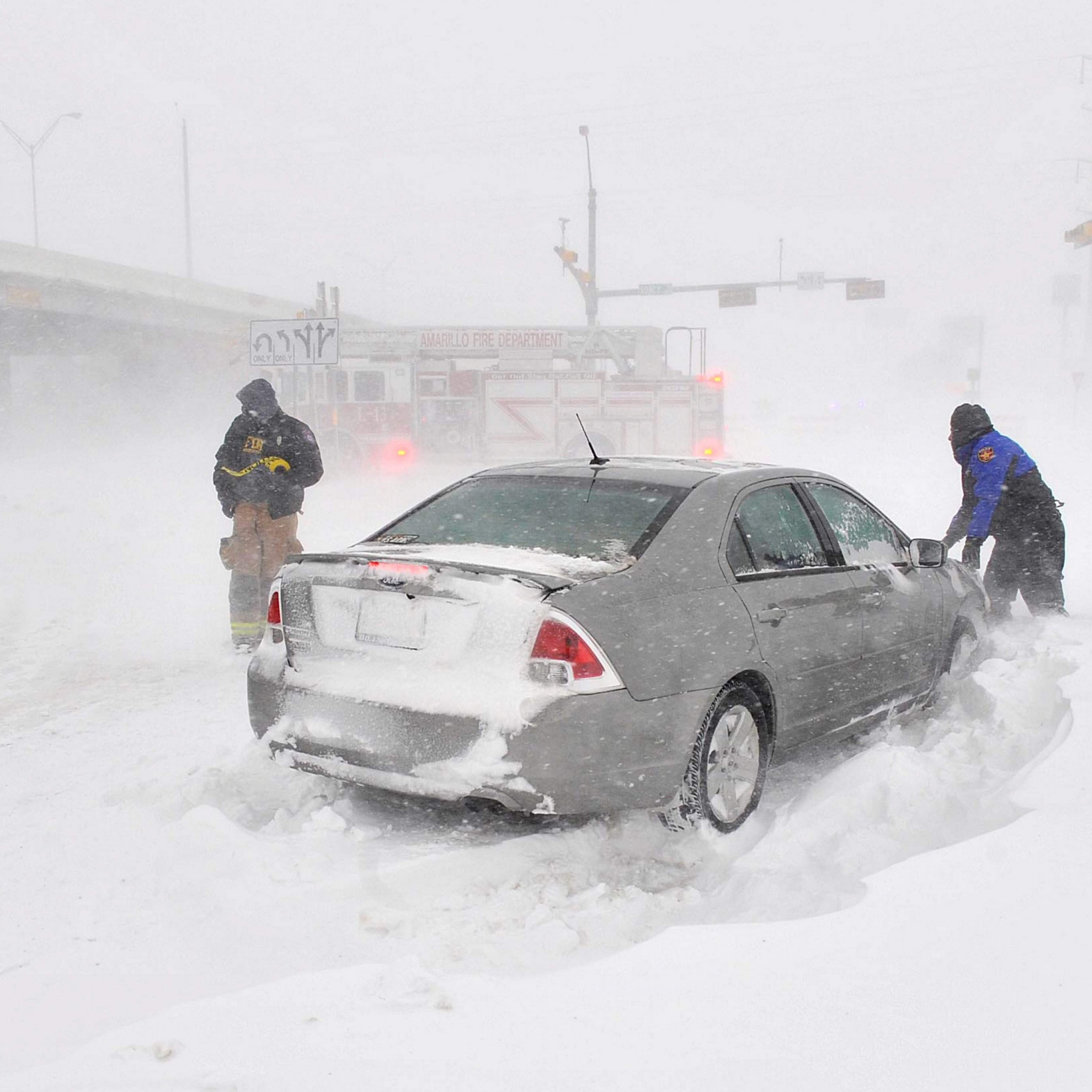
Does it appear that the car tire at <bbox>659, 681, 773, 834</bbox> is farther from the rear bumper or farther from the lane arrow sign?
the lane arrow sign

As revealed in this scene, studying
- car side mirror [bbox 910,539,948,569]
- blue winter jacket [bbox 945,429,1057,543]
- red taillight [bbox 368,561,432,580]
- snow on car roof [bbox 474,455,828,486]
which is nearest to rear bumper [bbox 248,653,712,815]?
red taillight [bbox 368,561,432,580]

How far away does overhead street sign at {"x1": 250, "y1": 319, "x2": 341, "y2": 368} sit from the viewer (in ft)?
51.3

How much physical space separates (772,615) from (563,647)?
112 centimetres

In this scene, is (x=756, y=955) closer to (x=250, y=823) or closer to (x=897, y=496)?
(x=250, y=823)

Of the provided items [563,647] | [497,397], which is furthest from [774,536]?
[497,397]

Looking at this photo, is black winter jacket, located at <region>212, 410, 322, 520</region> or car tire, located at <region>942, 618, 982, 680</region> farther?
black winter jacket, located at <region>212, 410, 322, 520</region>

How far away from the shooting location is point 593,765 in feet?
12.1

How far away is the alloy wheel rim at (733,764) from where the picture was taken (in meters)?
4.11

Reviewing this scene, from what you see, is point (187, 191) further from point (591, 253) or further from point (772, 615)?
point (772, 615)

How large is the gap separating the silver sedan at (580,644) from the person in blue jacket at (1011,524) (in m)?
3.05

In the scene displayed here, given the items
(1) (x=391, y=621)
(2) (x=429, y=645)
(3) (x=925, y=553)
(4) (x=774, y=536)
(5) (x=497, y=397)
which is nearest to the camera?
(2) (x=429, y=645)

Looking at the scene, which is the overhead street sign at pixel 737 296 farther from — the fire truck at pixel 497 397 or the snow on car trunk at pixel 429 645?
the snow on car trunk at pixel 429 645

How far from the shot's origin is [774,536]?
4.73 m

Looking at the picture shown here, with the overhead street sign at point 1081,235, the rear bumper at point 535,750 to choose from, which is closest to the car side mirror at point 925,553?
the rear bumper at point 535,750
